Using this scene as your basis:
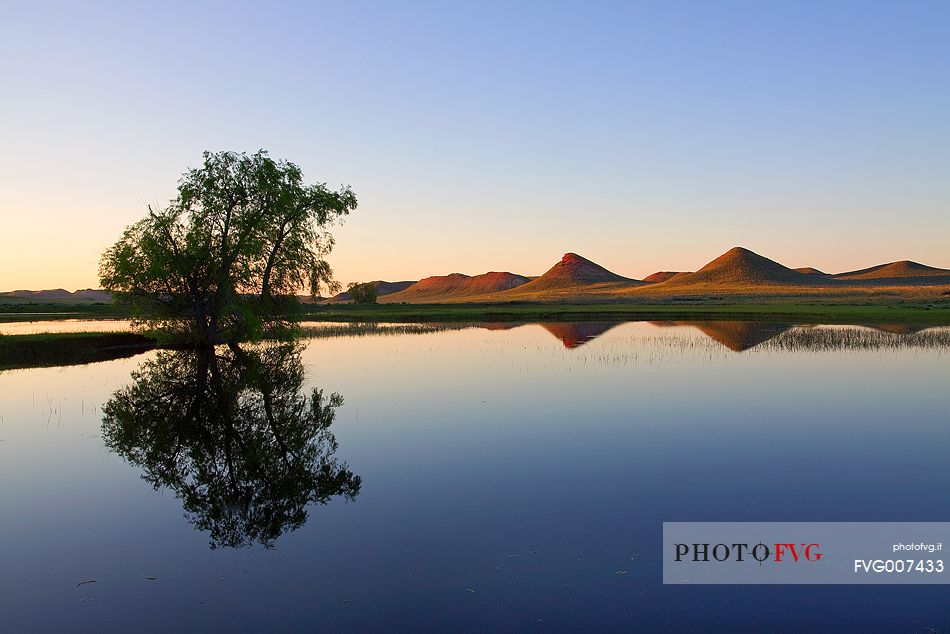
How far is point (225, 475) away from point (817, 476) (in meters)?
13.9

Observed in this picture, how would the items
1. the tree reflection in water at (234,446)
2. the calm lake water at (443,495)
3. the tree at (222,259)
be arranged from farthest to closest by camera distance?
the tree at (222,259) < the tree reflection in water at (234,446) < the calm lake water at (443,495)

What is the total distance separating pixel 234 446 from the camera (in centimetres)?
1695

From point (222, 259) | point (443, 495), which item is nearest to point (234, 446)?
point (443, 495)

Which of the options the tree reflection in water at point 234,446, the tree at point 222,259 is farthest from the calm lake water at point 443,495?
the tree at point 222,259

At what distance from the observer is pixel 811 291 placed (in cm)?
18538

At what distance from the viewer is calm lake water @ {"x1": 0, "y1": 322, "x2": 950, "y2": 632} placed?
818 centimetres

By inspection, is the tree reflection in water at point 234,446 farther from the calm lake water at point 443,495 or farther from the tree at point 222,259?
the tree at point 222,259

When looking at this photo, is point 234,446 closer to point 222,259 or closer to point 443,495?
point 443,495

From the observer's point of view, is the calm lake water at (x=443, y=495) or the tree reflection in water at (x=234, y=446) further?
the tree reflection in water at (x=234, y=446)

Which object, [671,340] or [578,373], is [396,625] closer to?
[578,373]

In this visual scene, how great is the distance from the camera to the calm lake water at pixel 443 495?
818 centimetres

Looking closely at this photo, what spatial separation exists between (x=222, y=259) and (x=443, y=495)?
38347mm

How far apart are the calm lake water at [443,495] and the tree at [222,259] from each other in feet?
57.0

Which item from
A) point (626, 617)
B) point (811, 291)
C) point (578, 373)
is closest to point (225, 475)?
point (626, 617)
